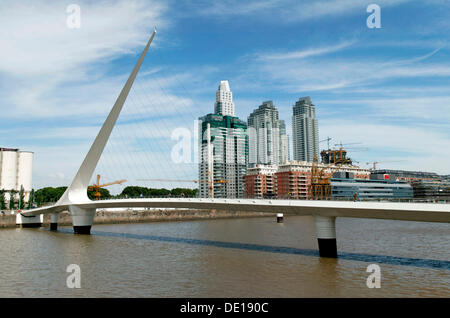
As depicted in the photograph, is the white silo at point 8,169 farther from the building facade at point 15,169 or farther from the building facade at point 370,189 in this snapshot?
the building facade at point 370,189

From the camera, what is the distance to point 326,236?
854 inches

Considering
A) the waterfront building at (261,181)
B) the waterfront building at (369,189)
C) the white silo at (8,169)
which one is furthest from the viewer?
the waterfront building at (261,181)

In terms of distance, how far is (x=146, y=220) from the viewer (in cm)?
6425

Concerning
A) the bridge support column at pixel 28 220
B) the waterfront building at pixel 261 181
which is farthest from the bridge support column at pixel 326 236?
the waterfront building at pixel 261 181

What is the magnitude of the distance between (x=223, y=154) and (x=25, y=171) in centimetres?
7409

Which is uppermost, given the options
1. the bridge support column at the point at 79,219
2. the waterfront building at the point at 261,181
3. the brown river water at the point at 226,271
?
the waterfront building at the point at 261,181

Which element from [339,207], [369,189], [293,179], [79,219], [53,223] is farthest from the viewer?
[293,179]

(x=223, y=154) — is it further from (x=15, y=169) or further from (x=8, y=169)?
(x=8, y=169)

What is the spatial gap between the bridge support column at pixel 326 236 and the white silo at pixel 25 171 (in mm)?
87871

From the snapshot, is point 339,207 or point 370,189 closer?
point 339,207

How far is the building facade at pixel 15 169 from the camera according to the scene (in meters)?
88.9

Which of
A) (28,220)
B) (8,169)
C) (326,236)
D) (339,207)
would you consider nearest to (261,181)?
(8,169)

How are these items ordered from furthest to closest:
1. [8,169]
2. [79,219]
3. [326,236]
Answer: [8,169] < [79,219] < [326,236]
